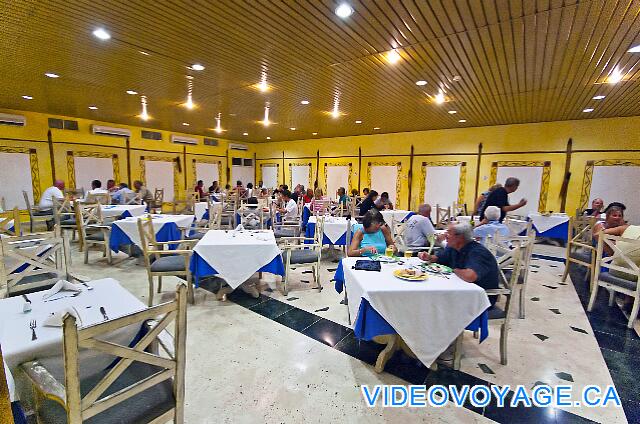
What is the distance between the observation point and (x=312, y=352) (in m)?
2.68

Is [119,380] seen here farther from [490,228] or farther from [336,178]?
[336,178]

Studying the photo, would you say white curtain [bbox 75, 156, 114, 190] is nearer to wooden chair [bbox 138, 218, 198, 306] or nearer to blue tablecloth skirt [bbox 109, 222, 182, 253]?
blue tablecloth skirt [bbox 109, 222, 182, 253]

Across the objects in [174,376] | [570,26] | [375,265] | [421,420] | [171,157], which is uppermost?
[570,26]

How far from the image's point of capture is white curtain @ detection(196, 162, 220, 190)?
1262 centimetres

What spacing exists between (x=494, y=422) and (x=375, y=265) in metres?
1.32

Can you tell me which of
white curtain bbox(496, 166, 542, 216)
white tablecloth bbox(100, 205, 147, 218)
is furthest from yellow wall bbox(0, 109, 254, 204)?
white curtain bbox(496, 166, 542, 216)

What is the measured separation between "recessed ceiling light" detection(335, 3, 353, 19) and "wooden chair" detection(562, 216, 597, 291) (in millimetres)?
4244

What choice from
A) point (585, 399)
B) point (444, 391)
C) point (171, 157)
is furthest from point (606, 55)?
point (171, 157)

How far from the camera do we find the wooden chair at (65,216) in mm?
5801

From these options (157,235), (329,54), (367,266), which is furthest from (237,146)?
(367,266)

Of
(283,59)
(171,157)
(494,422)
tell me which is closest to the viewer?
(494,422)

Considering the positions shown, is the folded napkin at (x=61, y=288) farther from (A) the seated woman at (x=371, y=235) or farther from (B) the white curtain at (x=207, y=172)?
(B) the white curtain at (x=207, y=172)

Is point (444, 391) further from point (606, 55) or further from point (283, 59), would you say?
point (606, 55)

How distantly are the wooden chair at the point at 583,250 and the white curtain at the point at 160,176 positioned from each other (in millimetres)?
12105
